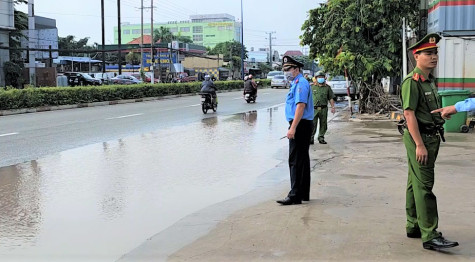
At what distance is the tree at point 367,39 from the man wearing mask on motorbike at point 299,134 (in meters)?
10.5

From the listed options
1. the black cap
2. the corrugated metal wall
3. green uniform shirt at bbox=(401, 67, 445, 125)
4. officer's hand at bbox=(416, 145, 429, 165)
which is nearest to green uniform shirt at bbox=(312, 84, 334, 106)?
the corrugated metal wall

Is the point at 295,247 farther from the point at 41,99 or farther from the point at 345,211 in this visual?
the point at 41,99

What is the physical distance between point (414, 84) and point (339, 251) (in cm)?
153

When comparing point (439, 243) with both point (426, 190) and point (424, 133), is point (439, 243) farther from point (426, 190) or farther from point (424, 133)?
point (424, 133)

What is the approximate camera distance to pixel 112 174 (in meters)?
7.97

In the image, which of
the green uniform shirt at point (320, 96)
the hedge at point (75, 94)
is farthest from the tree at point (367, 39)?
the hedge at point (75, 94)

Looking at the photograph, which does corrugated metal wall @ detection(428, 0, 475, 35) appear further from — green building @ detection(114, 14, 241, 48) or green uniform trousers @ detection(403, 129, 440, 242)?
green building @ detection(114, 14, 241, 48)

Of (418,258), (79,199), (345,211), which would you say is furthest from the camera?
(79,199)

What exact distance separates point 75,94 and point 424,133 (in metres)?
22.8

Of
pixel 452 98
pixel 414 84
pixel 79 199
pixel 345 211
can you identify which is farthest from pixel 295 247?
pixel 452 98

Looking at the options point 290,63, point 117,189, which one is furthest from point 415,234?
point 117,189

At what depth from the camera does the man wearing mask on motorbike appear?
5.86 m

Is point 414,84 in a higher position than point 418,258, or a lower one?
higher

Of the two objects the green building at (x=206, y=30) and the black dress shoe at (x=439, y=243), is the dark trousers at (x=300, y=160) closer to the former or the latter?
the black dress shoe at (x=439, y=243)
